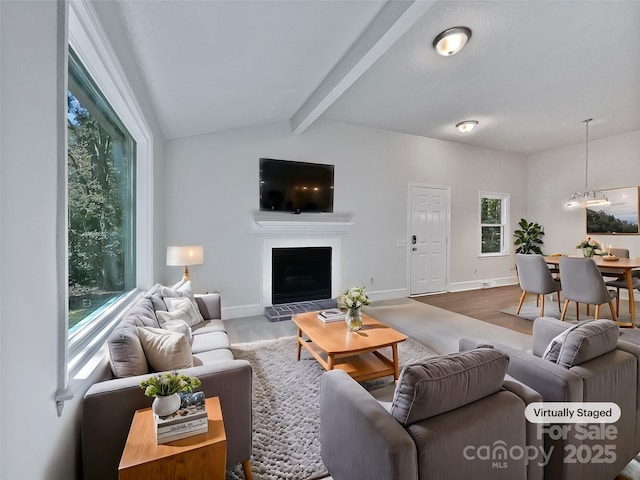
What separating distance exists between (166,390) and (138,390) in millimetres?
225

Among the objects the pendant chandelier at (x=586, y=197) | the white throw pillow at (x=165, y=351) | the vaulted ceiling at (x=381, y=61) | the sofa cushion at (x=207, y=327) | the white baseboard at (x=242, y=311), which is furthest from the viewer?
the pendant chandelier at (x=586, y=197)

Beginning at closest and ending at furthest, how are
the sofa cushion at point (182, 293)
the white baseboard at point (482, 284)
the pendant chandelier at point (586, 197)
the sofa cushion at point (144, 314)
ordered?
the sofa cushion at point (144, 314), the sofa cushion at point (182, 293), the pendant chandelier at point (586, 197), the white baseboard at point (482, 284)

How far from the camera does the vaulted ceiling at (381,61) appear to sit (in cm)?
201

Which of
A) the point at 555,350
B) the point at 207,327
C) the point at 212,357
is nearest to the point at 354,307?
the point at 212,357

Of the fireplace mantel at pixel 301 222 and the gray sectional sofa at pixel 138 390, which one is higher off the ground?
the fireplace mantel at pixel 301 222

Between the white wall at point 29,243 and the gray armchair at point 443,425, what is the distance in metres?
1.05

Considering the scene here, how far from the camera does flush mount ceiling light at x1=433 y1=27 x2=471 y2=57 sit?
2.64 m

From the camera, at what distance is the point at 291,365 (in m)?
2.67

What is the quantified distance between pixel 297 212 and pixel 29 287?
3664 millimetres

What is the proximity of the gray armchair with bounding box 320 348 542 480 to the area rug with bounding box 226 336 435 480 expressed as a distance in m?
0.50

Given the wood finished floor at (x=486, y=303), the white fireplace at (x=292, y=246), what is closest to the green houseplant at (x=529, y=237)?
the wood finished floor at (x=486, y=303)

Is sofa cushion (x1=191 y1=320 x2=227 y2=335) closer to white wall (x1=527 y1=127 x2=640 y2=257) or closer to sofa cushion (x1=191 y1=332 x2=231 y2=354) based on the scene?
sofa cushion (x1=191 y1=332 x2=231 y2=354)

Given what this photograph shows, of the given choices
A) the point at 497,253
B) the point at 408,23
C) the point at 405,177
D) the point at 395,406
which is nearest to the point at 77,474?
the point at 395,406

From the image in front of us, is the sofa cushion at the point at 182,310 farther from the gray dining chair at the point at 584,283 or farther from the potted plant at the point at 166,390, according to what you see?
the gray dining chair at the point at 584,283
